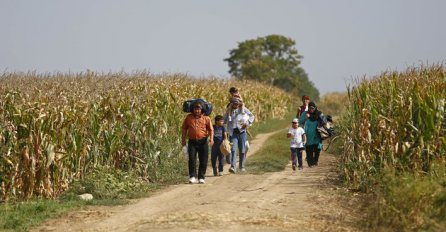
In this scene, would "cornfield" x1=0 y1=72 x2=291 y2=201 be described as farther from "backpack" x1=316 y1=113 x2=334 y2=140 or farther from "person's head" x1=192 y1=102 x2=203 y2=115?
"backpack" x1=316 y1=113 x2=334 y2=140

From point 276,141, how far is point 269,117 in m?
11.6

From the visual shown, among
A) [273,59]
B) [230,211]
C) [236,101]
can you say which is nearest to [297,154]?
[236,101]

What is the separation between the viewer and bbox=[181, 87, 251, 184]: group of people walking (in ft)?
45.8

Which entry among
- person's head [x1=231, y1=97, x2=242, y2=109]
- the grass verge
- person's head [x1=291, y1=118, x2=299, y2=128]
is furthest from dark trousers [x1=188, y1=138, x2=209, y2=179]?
person's head [x1=291, y1=118, x2=299, y2=128]

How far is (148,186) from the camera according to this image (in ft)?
44.9

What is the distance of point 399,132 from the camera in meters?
12.1

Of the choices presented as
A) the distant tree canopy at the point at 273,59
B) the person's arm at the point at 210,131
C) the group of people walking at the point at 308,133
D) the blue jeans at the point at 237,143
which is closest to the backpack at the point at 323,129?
the group of people walking at the point at 308,133

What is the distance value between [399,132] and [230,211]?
12.3ft

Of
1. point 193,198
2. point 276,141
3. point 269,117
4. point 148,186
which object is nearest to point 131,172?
point 148,186

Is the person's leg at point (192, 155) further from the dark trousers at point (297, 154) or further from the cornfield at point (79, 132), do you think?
the dark trousers at point (297, 154)

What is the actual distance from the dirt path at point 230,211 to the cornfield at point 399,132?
0.80 meters

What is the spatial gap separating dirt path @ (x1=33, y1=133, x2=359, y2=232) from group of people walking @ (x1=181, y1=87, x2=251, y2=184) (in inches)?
24.4

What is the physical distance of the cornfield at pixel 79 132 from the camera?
11.8 meters

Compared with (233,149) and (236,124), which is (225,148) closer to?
(233,149)
